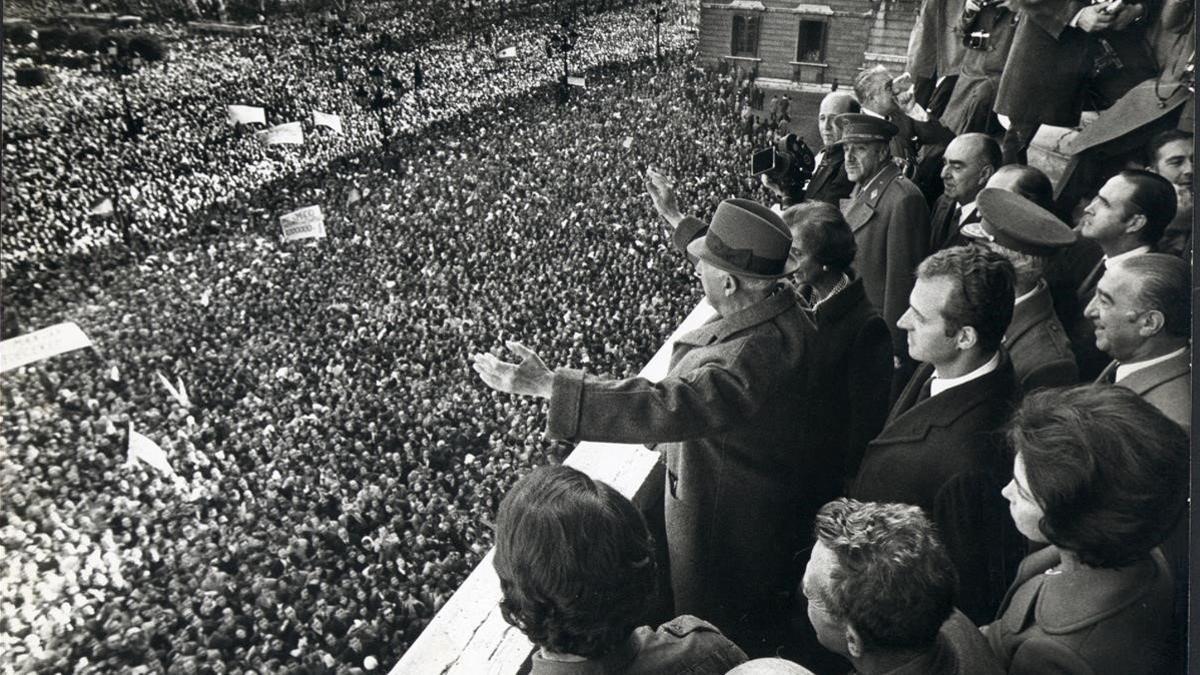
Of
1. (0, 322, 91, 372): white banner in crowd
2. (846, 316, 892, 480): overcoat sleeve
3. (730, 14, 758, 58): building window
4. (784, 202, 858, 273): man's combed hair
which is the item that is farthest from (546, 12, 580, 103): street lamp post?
(0, 322, 91, 372): white banner in crowd

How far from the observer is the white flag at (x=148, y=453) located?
6.14ft

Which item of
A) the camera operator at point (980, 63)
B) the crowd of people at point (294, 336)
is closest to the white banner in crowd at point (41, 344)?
the crowd of people at point (294, 336)

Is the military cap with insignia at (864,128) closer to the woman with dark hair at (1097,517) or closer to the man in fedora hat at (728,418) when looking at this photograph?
the man in fedora hat at (728,418)

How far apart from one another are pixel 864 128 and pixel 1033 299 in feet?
3.83

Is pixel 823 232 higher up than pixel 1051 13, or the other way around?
pixel 1051 13

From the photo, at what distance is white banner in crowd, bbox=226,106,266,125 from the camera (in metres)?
2.09

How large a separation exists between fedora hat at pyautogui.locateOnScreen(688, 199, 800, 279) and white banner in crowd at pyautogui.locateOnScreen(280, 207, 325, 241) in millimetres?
1113

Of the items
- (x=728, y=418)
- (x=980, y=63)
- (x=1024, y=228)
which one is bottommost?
(x=728, y=418)

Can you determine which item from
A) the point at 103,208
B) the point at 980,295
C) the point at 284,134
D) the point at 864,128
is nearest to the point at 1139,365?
the point at 980,295

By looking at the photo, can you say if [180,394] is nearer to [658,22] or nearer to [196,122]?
[196,122]

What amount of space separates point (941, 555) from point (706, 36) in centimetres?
237

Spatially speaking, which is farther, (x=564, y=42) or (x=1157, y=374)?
(x=564, y=42)

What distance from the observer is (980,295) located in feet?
6.32

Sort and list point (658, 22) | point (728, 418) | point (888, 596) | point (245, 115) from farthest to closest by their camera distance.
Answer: point (658, 22) → point (245, 115) → point (728, 418) → point (888, 596)
